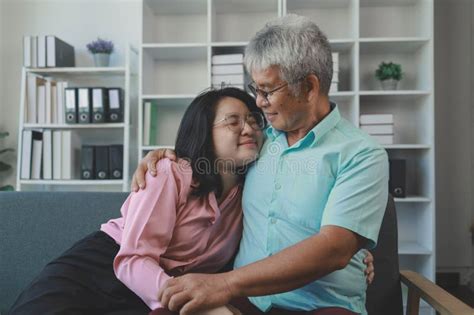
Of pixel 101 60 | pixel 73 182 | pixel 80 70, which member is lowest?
pixel 73 182

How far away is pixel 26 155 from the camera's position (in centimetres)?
315

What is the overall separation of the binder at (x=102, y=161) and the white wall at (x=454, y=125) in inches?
99.1

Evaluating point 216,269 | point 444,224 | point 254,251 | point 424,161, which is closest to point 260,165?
point 254,251

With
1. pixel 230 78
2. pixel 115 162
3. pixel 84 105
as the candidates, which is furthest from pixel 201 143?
pixel 84 105

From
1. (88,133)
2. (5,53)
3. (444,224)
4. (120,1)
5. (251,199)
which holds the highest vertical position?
(120,1)

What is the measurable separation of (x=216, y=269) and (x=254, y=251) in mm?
190

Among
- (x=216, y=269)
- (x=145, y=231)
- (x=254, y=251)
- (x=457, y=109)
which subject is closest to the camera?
(x=145, y=231)

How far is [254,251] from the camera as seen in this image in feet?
4.33

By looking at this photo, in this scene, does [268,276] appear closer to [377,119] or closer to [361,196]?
[361,196]

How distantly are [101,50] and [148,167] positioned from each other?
2299mm

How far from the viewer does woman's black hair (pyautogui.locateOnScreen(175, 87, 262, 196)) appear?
1.34m

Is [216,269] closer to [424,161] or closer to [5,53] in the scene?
A: [424,161]

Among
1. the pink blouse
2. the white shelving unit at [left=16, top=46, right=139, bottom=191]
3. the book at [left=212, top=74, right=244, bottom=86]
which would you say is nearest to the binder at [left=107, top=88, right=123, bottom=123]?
the white shelving unit at [left=16, top=46, right=139, bottom=191]

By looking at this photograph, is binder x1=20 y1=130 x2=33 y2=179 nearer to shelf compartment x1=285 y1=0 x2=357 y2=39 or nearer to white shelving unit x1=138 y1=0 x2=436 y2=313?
white shelving unit x1=138 y1=0 x2=436 y2=313
